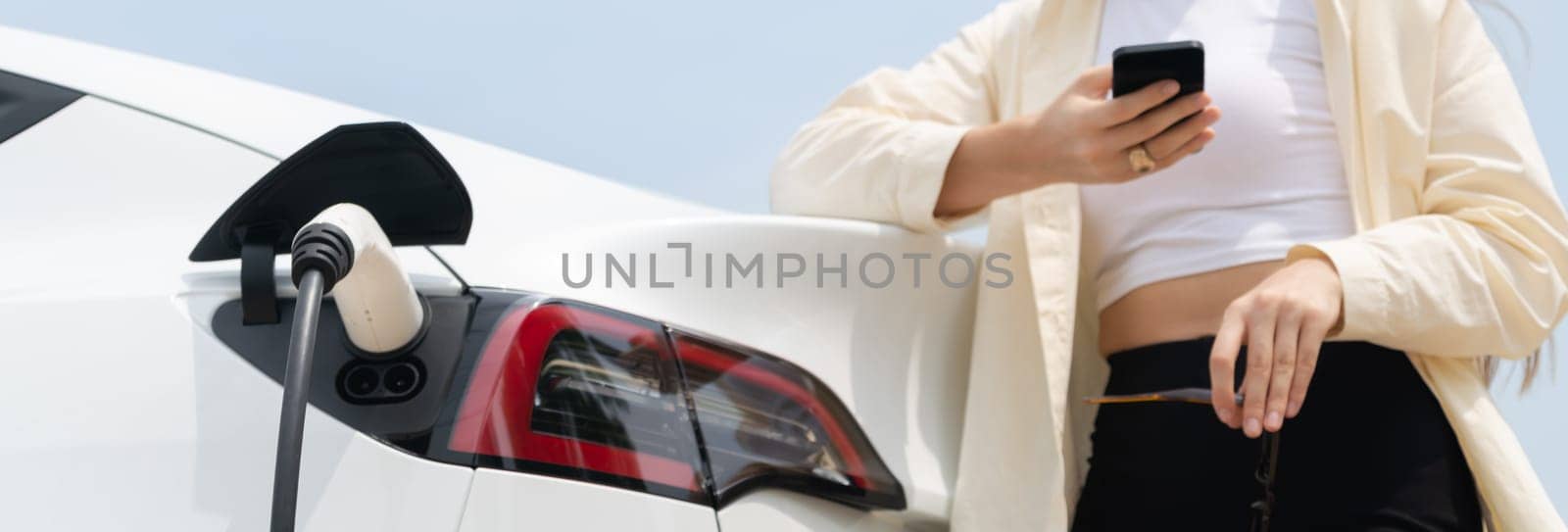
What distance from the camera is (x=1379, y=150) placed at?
1569mm

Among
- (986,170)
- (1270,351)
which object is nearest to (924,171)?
(986,170)

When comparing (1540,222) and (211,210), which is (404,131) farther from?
(1540,222)

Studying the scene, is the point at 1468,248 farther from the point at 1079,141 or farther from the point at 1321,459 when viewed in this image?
the point at 1079,141

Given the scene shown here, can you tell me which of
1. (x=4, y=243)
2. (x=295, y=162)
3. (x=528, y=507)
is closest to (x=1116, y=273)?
(x=528, y=507)

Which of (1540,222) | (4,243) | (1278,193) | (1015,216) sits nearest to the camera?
(4,243)

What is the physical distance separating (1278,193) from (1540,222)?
27cm

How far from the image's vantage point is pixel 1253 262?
1.57 metres

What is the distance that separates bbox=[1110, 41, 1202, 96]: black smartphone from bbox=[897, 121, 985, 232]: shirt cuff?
0.88 ft

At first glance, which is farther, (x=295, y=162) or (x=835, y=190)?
(x=835, y=190)

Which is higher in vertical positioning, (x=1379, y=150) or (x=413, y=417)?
(x=1379, y=150)

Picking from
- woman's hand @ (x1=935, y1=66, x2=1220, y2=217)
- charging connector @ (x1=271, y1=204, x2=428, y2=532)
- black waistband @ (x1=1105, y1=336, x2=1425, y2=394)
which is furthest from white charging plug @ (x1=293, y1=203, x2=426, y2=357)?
black waistband @ (x1=1105, y1=336, x2=1425, y2=394)

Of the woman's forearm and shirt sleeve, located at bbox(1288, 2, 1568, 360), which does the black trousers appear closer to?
shirt sleeve, located at bbox(1288, 2, 1568, 360)

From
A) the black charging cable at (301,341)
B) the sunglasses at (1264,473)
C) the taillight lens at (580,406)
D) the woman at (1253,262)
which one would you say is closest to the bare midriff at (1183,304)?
the woman at (1253,262)

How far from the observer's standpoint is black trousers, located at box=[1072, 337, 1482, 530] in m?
1.45
